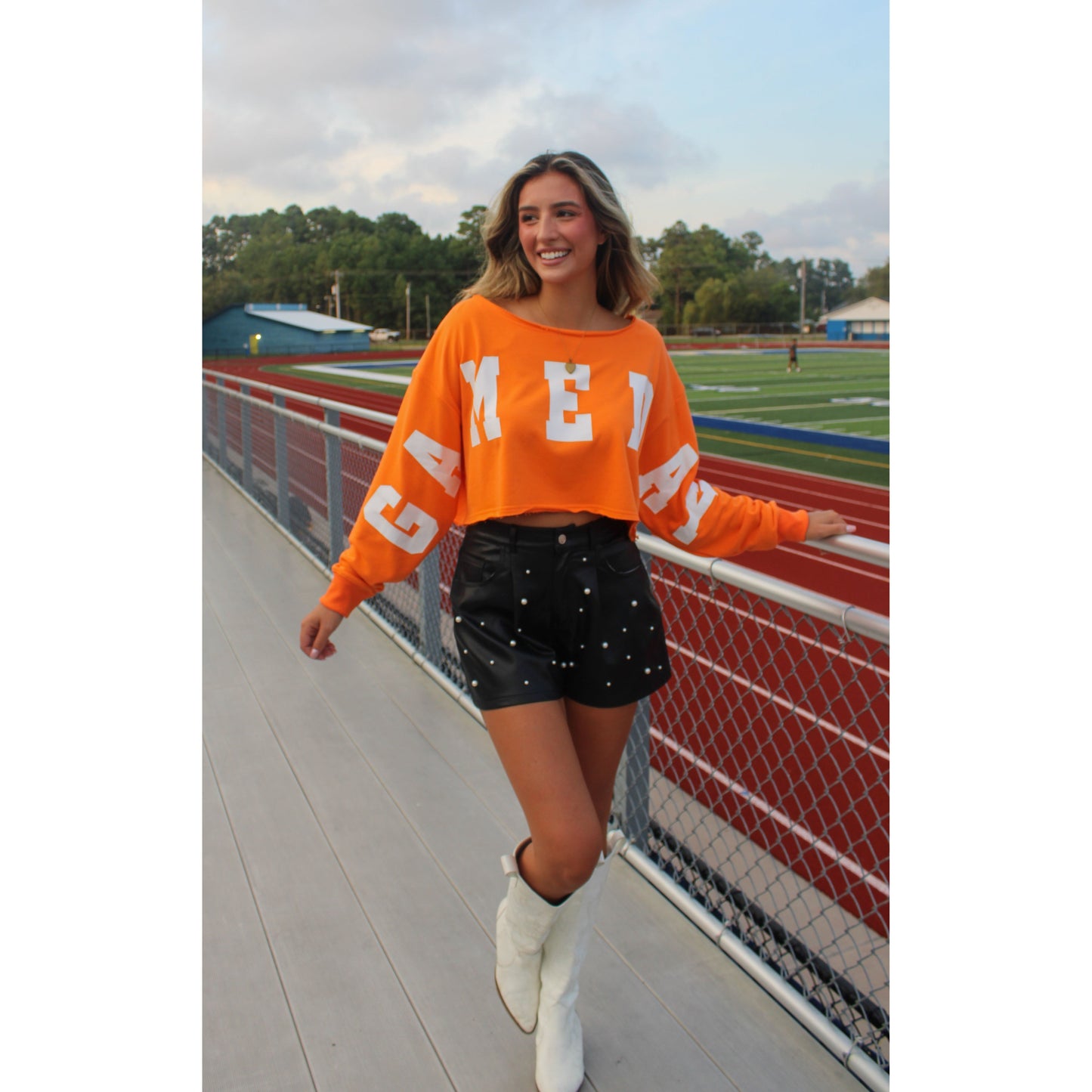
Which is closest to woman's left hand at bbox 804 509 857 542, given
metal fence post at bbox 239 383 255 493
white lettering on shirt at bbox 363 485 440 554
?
white lettering on shirt at bbox 363 485 440 554

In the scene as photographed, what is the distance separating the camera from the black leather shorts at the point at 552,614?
5.28 ft

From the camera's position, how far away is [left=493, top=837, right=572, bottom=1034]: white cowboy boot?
1.74 m

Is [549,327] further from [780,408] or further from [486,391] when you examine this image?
[780,408]

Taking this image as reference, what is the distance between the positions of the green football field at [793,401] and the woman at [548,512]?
1192 cm

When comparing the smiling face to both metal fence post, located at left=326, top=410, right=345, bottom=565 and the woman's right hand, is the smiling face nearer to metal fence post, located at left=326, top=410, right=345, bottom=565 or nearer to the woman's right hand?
the woman's right hand

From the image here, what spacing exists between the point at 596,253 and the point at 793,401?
77.3ft

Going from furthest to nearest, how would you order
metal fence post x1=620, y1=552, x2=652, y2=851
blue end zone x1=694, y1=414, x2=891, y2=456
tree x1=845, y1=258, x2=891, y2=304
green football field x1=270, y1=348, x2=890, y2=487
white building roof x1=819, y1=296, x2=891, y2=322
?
tree x1=845, y1=258, x2=891, y2=304
white building roof x1=819, y1=296, x2=891, y2=322
blue end zone x1=694, y1=414, x2=891, y2=456
green football field x1=270, y1=348, x2=890, y2=487
metal fence post x1=620, y1=552, x2=652, y2=851

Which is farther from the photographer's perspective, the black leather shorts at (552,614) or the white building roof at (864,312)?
the white building roof at (864,312)

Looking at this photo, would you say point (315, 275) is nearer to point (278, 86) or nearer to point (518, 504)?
point (278, 86)

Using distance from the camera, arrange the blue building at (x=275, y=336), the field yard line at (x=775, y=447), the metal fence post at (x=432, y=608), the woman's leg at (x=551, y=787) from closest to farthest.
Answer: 1. the woman's leg at (x=551, y=787)
2. the metal fence post at (x=432, y=608)
3. the field yard line at (x=775, y=447)
4. the blue building at (x=275, y=336)

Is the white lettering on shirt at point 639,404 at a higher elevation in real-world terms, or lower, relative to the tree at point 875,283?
lower

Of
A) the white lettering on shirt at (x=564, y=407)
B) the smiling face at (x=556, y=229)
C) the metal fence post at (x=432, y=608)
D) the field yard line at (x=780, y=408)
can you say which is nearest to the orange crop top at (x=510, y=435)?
the white lettering on shirt at (x=564, y=407)

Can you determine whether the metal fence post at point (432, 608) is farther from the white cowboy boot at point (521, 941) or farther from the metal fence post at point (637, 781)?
the white cowboy boot at point (521, 941)
